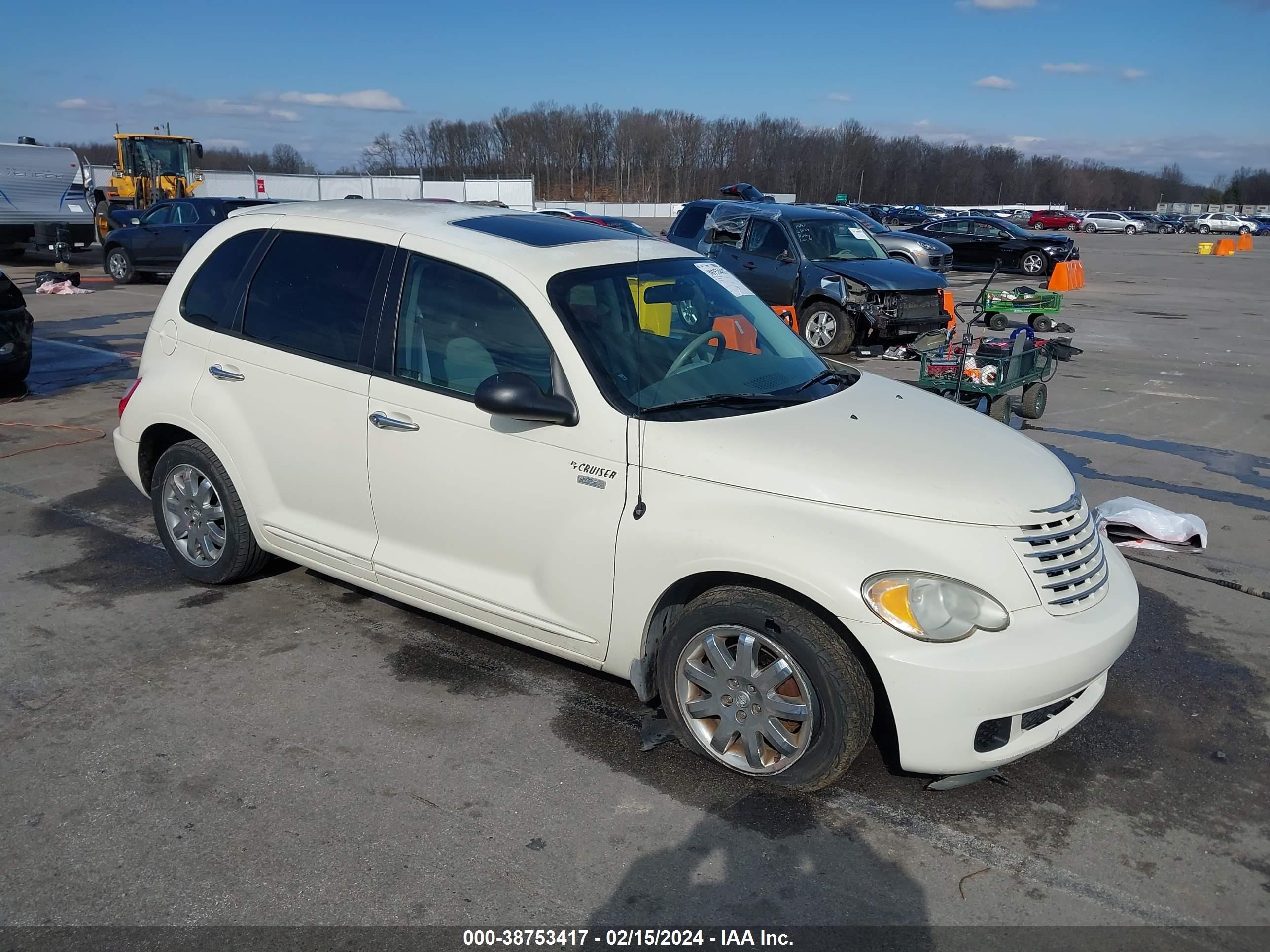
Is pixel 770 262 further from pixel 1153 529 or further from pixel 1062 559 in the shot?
pixel 1062 559

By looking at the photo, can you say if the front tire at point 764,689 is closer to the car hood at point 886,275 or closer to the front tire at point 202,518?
the front tire at point 202,518

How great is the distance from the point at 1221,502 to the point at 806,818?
5.34 meters

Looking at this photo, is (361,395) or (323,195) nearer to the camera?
(361,395)

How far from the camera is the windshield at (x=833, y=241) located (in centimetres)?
1337

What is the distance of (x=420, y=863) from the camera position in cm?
303

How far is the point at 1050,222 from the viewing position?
59812mm

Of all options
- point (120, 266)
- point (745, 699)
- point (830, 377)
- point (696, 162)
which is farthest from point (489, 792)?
point (696, 162)

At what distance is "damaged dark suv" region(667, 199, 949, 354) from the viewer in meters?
12.7

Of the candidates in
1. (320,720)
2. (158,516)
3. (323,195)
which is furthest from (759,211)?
(323,195)

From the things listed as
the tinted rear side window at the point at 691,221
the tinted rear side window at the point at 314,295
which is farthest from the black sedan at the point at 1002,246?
the tinted rear side window at the point at 314,295

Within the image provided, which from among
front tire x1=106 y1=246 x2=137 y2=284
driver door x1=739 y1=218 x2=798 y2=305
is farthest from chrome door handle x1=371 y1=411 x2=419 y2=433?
front tire x1=106 y1=246 x2=137 y2=284

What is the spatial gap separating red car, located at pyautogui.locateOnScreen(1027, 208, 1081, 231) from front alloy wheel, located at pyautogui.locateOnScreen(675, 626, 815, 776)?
61237mm

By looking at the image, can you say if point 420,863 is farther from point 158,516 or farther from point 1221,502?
point 1221,502

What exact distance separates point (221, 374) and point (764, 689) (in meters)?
3.10
